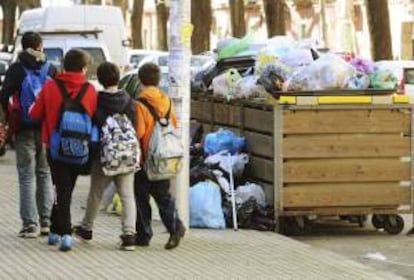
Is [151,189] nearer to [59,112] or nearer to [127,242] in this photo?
[127,242]

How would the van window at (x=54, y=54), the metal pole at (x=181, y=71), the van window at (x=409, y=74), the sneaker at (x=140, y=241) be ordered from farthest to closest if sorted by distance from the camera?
the van window at (x=409, y=74) → the van window at (x=54, y=54) → the metal pole at (x=181, y=71) → the sneaker at (x=140, y=241)

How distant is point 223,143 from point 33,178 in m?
2.69

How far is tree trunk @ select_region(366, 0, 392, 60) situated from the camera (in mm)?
30578

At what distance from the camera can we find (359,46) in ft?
210

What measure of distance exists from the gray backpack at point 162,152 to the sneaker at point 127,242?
0.51 meters

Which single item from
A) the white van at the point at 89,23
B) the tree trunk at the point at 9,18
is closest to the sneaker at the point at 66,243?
the white van at the point at 89,23

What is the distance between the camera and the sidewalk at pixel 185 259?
8609 millimetres

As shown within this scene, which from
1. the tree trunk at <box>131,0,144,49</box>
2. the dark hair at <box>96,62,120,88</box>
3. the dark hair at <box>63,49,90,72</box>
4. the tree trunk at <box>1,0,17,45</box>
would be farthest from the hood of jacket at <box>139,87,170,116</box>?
the tree trunk at <box>1,0,17,45</box>

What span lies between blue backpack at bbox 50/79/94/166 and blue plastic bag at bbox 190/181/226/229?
2303 millimetres

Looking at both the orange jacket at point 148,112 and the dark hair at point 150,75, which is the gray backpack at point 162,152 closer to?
the orange jacket at point 148,112

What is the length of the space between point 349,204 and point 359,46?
53383 millimetres

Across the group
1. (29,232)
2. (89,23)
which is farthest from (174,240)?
(89,23)

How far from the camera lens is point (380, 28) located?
30.7 m

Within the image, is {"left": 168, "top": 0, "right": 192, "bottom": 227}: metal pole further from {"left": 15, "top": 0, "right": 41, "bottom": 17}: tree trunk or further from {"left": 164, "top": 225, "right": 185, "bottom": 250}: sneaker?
{"left": 15, "top": 0, "right": 41, "bottom": 17}: tree trunk
